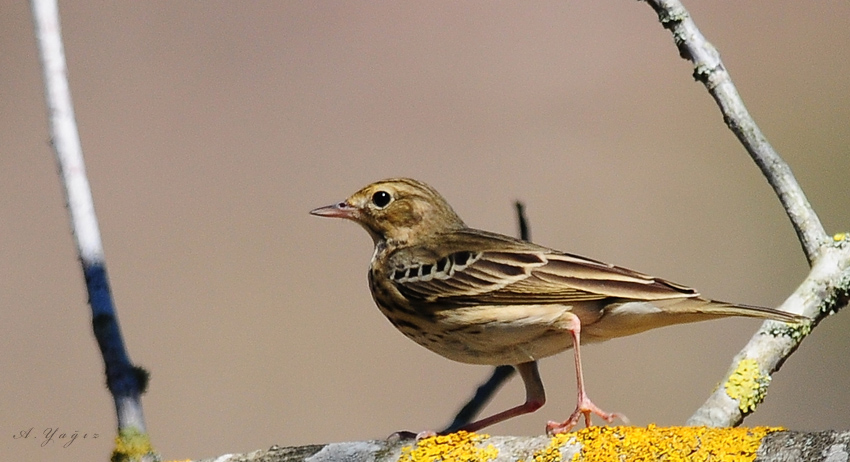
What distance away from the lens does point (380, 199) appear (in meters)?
4.91

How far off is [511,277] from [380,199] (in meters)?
1.09

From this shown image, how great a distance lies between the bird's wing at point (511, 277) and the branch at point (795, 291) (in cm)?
51

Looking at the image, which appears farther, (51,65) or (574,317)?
(574,317)

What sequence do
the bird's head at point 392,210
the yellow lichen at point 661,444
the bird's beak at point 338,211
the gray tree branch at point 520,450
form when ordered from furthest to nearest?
the bird's head at point 392,210
the bird's beak at point 338,211
the yellow lichen at point 661,444
the gray tree branch at point 520,450

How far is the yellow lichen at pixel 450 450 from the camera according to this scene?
2.77m

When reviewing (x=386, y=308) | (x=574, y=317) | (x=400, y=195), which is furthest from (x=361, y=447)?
(x=400, y=195)

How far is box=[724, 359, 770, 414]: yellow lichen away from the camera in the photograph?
3.78 m

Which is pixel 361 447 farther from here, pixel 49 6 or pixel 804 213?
pixel 804 213

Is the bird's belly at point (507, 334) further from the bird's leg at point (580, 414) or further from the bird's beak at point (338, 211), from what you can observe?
the bird's beak at point (338, 211)

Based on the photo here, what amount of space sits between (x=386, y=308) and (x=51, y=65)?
1756mm

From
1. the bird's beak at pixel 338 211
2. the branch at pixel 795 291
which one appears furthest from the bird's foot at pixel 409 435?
the bird's beak at pixel 338 211

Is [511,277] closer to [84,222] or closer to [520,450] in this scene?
[520,450]

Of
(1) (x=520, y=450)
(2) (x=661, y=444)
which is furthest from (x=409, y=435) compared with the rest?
(2) (x=661, y=444)

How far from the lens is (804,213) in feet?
13.6
